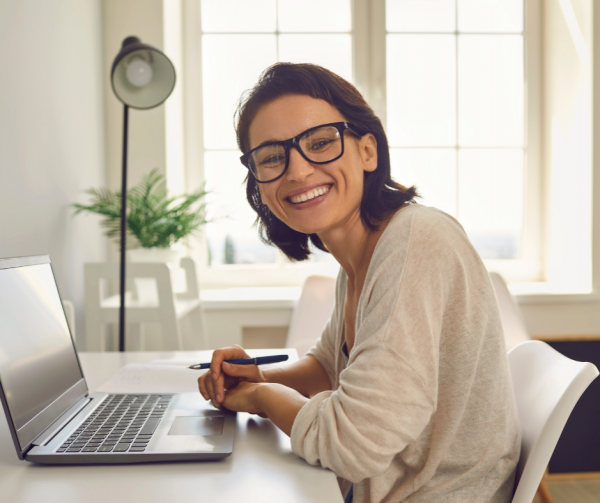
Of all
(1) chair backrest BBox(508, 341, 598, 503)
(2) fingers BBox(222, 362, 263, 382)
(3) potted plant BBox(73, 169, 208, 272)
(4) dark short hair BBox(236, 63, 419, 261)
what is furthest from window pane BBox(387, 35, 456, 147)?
(2) fingers BBox(222, 362, 263, 382)

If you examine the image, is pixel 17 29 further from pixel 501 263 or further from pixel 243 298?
pixel 501 263

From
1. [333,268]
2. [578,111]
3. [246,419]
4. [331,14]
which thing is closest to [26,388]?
[246,419]

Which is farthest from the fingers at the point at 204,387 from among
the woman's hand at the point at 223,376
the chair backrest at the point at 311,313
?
the chair backrest at the point at 311,313

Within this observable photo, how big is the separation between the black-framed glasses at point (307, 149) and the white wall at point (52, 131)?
3.08 feet

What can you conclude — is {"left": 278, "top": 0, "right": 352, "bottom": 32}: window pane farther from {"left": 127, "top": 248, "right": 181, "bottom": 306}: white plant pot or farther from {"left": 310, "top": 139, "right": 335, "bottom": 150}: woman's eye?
{"left": 310, "top": 139, "right": 335, "bottom": 150}: woman's eye

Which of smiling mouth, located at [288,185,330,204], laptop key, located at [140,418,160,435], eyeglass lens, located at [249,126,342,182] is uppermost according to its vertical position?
eyeglass lens, located at [249,126,342,182]

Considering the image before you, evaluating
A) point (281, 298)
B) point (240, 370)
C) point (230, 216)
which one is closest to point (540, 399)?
point (240, 370)

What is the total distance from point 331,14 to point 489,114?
3.43ft

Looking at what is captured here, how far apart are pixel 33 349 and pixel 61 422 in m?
0.13

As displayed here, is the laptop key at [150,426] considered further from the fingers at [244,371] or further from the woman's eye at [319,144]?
the woman's eye at [319,144]

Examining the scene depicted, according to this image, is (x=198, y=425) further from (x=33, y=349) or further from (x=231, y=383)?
(x=33, y=349)

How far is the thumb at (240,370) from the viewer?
941 mm

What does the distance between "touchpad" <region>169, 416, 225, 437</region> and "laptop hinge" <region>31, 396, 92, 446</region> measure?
0.58 ft

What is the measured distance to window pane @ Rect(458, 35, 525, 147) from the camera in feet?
9.14
